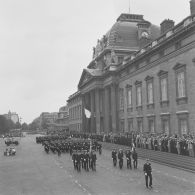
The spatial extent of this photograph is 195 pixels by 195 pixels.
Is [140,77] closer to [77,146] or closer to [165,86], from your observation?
[165,86]

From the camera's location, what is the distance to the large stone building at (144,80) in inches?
1437

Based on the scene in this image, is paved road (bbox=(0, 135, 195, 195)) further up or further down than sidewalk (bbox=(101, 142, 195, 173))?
Result: further down

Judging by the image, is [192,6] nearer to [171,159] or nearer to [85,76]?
[171,159]

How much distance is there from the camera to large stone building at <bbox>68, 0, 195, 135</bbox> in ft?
120

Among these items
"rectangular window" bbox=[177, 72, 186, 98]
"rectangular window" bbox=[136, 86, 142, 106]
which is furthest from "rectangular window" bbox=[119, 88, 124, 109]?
"rectangular window" bbox=[177, 72, 186, 98]

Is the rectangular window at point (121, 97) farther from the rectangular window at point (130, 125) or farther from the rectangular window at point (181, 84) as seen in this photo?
the rectangular window at point (181, 84)

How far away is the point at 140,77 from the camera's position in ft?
163

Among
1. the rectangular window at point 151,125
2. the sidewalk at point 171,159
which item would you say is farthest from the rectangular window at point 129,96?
the sidewalk at point 171,159

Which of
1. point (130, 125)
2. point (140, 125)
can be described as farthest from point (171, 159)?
point (130, 125)

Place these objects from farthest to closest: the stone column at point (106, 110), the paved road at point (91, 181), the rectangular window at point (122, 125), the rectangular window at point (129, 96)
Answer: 1. the stone column at point (106, 110)
2. the rectangular window at point (122, 125)
3. the rectangular window at point (129, 96)
4. the paved road at point (91, 181)

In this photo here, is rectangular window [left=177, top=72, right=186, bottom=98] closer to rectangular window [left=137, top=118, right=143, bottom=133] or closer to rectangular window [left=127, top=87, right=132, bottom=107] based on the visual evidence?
rectangular window [left=137, top=118, right=143, bottom=133]

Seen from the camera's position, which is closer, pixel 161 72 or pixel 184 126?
pixel 184 126

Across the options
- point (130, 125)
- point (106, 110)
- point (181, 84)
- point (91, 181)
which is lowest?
point (91, 181)

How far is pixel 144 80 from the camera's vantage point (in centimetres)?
4822
